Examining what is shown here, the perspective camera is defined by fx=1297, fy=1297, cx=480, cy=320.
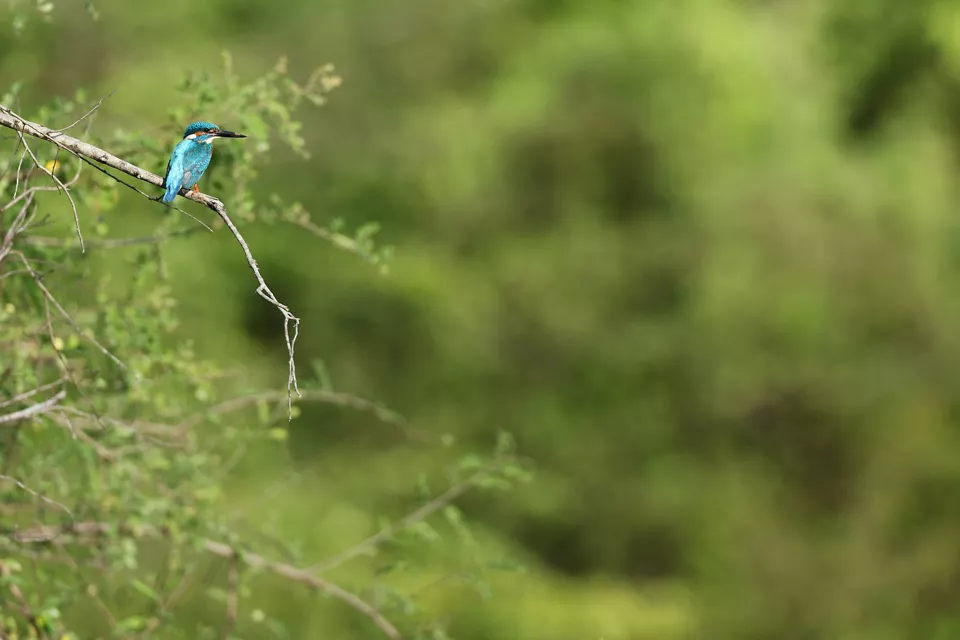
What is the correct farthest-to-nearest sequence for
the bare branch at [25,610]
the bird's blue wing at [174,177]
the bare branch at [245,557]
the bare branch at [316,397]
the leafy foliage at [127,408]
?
1. the bare branch at [316,397]
2. the bare branch at [245,557]
3. the leafy foliage at [127,408]
4. the bare branch at [25,610]
5. the bird's blue wing at [174,177]

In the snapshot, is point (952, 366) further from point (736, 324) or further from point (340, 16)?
point (340, 16)

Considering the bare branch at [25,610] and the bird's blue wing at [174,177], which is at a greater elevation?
the bird's blue wing at [174,177]

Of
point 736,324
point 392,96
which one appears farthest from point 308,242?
point 736,324

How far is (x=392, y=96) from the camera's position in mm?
16562

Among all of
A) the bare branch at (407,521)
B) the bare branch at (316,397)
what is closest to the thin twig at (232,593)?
the bare branch at (407,521)

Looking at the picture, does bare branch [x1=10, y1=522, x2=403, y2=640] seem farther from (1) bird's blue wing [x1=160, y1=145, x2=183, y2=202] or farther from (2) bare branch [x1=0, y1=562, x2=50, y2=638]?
(1) bird's blue wing [x1=160, y1=145, x2=183, y2=202]

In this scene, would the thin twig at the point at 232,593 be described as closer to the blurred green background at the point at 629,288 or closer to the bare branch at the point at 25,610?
the bare branch at the point at 25,610

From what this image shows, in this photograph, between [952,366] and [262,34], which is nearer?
[952,366]

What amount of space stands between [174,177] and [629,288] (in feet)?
41.2

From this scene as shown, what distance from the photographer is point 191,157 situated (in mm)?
3588

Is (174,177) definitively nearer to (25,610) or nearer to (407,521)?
(25,610)

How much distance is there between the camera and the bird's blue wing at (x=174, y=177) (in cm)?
338

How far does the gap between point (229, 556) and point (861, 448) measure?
10.2 meters

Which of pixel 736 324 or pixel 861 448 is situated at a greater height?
pixel 736 324
